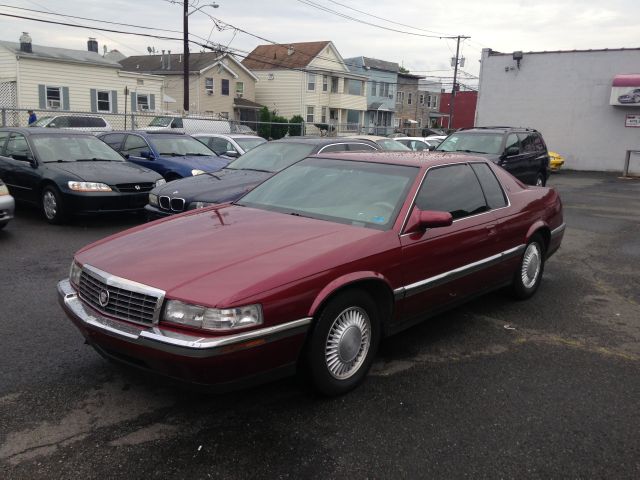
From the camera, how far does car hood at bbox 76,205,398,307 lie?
305 cm

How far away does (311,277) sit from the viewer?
3.22 metres

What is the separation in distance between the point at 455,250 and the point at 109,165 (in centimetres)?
705

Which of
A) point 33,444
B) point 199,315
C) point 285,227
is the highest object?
point 285,227

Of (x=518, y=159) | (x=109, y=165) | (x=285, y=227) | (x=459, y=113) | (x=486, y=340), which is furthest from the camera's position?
(x=459, y=113)

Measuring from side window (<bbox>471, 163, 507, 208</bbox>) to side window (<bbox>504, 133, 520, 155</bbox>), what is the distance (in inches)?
297

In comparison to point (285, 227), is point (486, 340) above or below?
below

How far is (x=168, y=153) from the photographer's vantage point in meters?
11.4

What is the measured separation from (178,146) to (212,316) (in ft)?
30.6

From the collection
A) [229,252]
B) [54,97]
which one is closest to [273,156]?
[229,252]

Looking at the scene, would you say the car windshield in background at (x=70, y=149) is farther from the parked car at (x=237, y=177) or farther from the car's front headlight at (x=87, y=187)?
the parked car at (x=237, y=177)

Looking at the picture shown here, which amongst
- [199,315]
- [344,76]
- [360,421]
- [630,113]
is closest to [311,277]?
[199,315]

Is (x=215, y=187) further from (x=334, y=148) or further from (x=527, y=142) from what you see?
(x=527, y=142)

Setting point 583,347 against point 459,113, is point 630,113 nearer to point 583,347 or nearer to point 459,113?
point 583,347

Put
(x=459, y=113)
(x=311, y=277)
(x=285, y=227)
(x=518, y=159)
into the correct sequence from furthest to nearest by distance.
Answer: (x=459, y=113) < (x=518, y=159) < (x=285, y=227) < (x=311, y=277)
